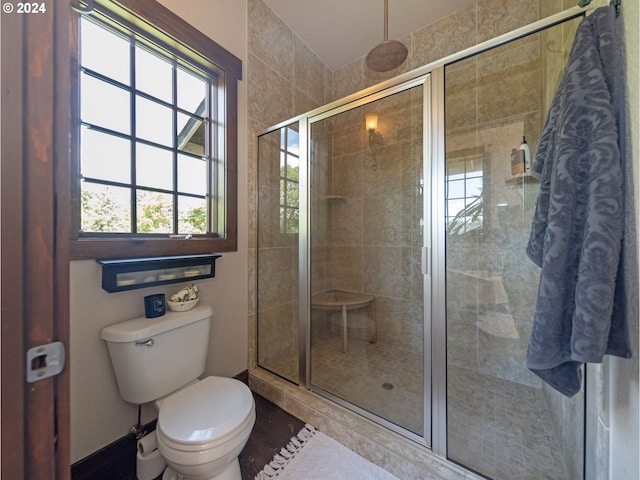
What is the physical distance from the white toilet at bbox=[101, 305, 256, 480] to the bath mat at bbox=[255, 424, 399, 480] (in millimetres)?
215

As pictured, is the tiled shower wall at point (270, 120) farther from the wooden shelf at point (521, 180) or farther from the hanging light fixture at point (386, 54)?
the wooden shelf at point (521, 180)

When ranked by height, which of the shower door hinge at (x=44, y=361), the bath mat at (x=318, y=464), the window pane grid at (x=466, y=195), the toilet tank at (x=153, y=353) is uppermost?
the window pane grid at (x=466, y=195)

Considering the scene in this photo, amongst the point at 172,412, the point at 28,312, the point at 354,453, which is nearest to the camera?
the point at 28,312

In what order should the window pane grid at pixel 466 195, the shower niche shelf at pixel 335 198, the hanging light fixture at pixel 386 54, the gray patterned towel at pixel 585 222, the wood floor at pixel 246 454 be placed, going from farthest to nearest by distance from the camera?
the shower niche shelf at pixel 335 198, the hanging light fixture at pixel 386 54, the window pane grid at pixel 466 195, the wood floor at pixel 246 454, the gray patterned towel at pixel 585 222

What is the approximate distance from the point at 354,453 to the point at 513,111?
223 cm

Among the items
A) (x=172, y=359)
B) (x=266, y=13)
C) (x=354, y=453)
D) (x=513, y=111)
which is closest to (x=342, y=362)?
(x=354, y=453)

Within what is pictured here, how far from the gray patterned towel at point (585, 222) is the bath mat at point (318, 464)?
0.92 m

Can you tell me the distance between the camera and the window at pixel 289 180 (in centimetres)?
179

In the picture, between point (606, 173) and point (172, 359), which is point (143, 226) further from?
point (606, 173)

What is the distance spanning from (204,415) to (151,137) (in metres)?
1.38

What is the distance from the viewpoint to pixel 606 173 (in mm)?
595

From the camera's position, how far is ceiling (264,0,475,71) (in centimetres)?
185

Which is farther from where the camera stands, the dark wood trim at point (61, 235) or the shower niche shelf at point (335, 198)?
the shower niche shelf at point (335, 198)

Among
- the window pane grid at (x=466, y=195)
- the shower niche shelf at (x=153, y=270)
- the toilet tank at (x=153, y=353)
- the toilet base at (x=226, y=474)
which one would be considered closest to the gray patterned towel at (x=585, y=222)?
the window pane grid at (x=466, y=195)
